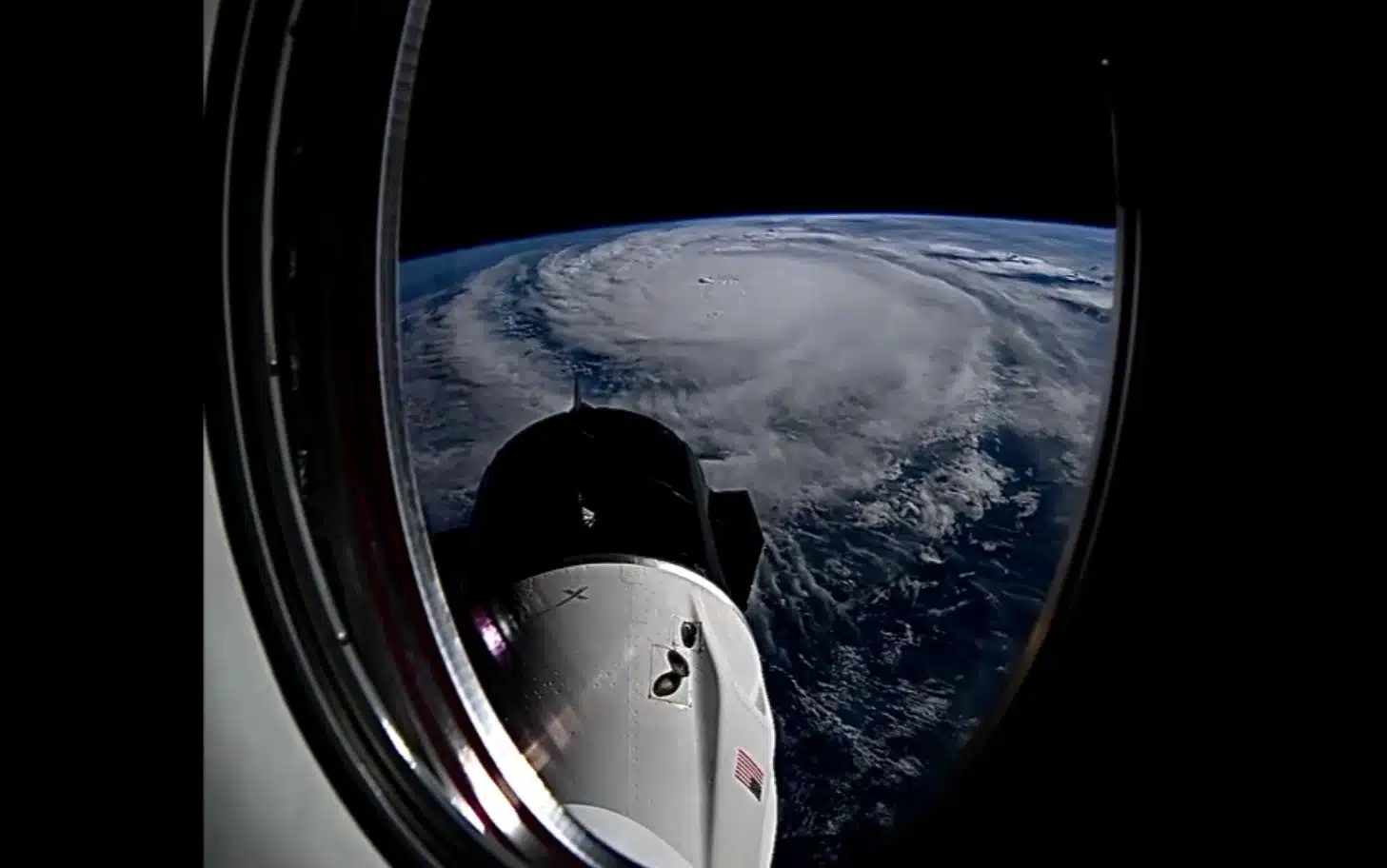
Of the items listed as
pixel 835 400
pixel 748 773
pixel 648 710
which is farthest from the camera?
pixel 835 400

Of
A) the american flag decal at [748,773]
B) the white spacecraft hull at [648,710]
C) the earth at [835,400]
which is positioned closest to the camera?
the white spacecraft hull at [648,710]

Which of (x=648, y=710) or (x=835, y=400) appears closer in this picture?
(x=648, y=710)

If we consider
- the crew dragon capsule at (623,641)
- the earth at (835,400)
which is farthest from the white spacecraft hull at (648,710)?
the earth at (835,400)

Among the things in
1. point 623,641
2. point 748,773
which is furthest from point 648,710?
point 748,773

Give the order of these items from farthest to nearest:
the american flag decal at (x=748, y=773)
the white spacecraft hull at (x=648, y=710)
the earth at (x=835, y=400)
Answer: the earth at (x=835, y=400), the american flag decal at (x=748, y=773), the white spacecraft hull at (x=648, y=710)

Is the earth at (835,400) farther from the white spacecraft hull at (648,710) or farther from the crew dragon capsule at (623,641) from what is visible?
the white spacecraft hull at (648,710)

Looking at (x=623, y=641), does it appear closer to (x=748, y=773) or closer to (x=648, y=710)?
(x=648, y=710)
